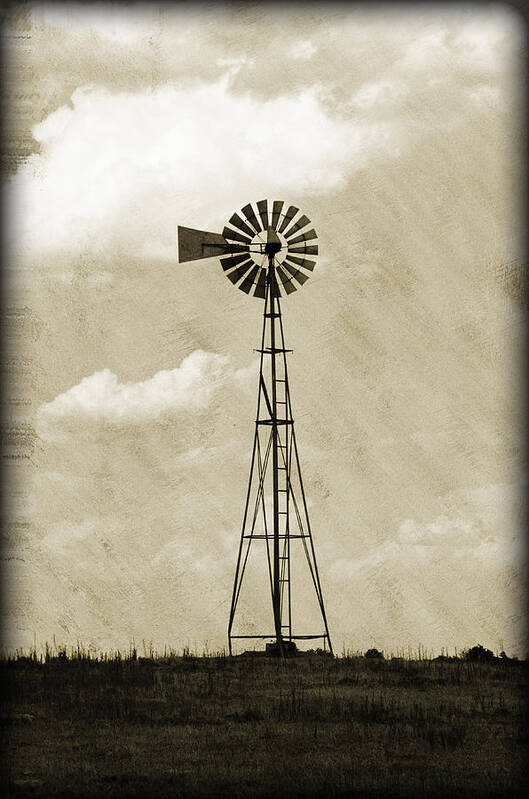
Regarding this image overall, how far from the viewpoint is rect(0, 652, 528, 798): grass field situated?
1073 centimetres

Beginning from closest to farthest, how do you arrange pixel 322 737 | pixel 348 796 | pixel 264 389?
1. pixel 348 796
2. pixel 322 737
3. pixel 264 389

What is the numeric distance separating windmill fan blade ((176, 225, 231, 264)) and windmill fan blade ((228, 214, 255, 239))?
0.31m

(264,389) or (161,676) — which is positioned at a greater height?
(264,389)

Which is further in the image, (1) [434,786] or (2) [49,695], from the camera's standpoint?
(2) [49,695]

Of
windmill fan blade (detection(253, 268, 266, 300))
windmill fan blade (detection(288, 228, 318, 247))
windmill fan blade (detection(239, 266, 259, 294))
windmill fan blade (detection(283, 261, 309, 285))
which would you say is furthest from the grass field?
windmill fan blade (detection(288, 228, 318, 247))

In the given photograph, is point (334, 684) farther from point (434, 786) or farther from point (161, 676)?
point (434, 786)

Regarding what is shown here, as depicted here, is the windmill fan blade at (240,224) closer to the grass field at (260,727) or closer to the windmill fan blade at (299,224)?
the windmill fan blade at (299,224)

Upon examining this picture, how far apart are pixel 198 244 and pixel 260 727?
8.28 meters

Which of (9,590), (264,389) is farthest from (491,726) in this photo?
(264,389)

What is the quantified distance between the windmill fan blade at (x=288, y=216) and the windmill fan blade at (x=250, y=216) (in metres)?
0.37

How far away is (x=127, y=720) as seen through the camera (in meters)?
13.4

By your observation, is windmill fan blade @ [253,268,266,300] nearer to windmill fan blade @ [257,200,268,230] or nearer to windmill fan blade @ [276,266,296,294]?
windmill fan blade @ [276,266,296,294]

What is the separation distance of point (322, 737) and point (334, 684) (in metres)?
3.46

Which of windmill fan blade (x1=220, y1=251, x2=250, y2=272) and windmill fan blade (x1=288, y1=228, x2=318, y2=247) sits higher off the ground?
windmill fan blade (x1=288, y1=228, x2=318, y2=247)
